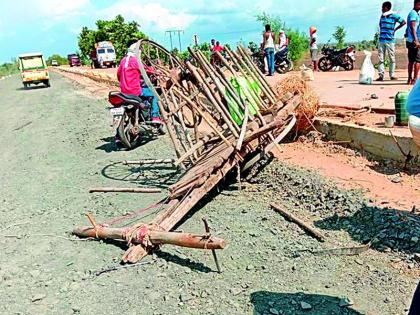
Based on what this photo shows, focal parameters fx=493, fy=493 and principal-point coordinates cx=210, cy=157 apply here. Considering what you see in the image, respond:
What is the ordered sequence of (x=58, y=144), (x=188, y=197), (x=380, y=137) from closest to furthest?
(x=188, y=197) → (x=380, y=137) → (x=58, y=144)

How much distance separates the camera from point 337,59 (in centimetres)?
2002

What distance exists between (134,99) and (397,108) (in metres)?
4.54

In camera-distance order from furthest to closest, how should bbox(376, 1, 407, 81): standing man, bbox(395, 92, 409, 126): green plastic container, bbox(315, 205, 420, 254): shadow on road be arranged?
bbox(376, 1, 407, 81): standing man
bbox(395, 92, 409, 126): green plastic container
bbox(315, 205, 420, 254): shadow on road

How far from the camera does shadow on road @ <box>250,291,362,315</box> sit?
138 inches

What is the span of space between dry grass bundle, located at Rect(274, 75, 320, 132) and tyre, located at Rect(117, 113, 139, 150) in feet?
9.18

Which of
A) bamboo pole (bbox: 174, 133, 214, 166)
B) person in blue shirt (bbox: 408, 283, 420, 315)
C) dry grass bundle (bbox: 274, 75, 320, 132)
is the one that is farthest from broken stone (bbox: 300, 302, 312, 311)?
dry grass bundle (bbox: 274, 75, 320, 132)

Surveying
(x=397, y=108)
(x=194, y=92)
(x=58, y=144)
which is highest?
(x=194, y=92)

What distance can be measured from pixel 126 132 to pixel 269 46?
8.83 m

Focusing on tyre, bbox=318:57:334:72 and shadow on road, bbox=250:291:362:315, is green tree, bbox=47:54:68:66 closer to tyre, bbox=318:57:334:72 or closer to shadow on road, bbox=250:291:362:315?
tyre, bbox=318:57:334:72

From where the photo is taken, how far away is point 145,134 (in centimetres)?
975

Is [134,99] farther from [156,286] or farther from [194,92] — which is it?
[156,286]

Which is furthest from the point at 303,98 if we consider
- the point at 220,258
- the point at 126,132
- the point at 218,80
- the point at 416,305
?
the point at 416,305

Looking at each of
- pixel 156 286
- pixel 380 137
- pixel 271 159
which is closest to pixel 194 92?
pixel 271 159

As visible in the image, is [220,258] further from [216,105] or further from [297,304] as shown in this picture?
[216,105]
